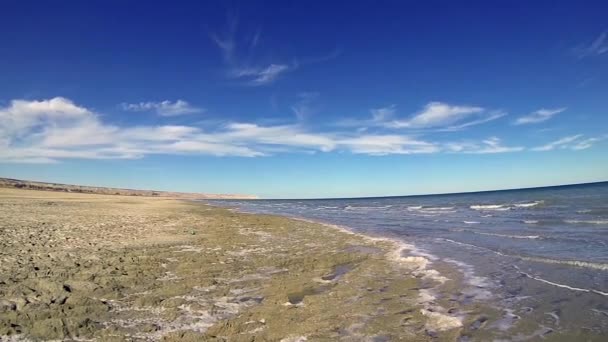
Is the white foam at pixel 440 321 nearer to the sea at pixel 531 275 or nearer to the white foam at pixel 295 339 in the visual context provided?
the sea at pixel 531 275

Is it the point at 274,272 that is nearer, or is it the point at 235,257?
the point at 274,272

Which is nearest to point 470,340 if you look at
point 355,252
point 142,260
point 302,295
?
point 302,295

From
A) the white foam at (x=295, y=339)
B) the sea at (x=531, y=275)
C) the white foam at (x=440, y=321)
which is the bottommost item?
the white foam at (x=295, y=339)

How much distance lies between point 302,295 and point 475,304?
Result: 365cm

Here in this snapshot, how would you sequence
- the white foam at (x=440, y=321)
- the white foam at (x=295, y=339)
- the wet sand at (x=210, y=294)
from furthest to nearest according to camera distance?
the white foam at (x=440, y=321) < the wet sand at (x=210, y=294) < the white foam at (x=295, y=339)

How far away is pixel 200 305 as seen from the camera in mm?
7816

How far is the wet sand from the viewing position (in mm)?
6469

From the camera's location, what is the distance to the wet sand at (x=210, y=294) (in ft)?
21.2

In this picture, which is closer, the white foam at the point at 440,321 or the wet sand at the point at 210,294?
the wet sand at the point at 210,294

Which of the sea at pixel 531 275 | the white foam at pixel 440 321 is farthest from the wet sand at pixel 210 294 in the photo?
the sea at pixel 531 275

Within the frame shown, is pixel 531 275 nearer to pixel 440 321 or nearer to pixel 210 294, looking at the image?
pixel 440 321

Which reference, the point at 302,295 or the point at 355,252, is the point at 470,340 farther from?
the point at 355,252

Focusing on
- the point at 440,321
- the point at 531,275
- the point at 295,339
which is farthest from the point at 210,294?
the point at 531,275

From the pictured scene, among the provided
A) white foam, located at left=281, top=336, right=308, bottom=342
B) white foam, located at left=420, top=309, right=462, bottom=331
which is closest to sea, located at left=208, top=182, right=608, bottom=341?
white foam, located at left=420, top=309, right=462, bottom=331
